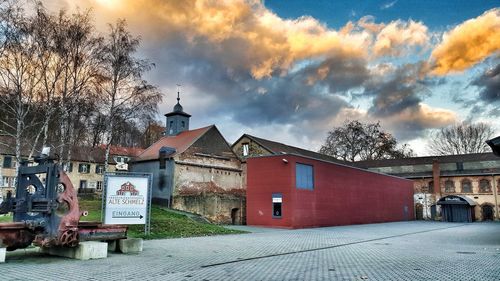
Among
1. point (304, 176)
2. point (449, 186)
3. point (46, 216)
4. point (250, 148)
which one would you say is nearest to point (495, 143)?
point (46, 216)

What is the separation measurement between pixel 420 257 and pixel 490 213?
47.0 meters

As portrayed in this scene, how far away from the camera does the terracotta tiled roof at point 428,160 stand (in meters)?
53.4

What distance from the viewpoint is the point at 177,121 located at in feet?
146

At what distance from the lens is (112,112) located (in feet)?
90.4

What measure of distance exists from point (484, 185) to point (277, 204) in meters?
36.9

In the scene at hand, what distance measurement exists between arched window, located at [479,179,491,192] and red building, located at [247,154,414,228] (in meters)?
24.6

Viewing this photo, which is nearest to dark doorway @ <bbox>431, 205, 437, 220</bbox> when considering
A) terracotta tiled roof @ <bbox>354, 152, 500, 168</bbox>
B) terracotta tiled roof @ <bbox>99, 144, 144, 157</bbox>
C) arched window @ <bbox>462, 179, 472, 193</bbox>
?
arched window @ <bbox>462, 179, 472, 193</bbox>

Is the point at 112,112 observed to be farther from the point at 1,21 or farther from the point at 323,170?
the point at 323,170

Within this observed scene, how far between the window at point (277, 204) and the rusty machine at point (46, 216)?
18.1m

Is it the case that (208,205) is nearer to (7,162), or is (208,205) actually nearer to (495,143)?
(495,143)

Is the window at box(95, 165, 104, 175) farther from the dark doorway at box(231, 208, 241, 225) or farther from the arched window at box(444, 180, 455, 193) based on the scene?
the arched window at box(444, 180, 455, 193)

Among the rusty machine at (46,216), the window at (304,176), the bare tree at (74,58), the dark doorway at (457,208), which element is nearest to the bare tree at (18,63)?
the bare tree at (74,58)

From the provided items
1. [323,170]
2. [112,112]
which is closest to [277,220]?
[323,170]

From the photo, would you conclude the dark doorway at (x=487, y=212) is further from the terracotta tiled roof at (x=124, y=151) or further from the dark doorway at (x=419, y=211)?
the terracotta tiled roof at (x=124, y=151)
